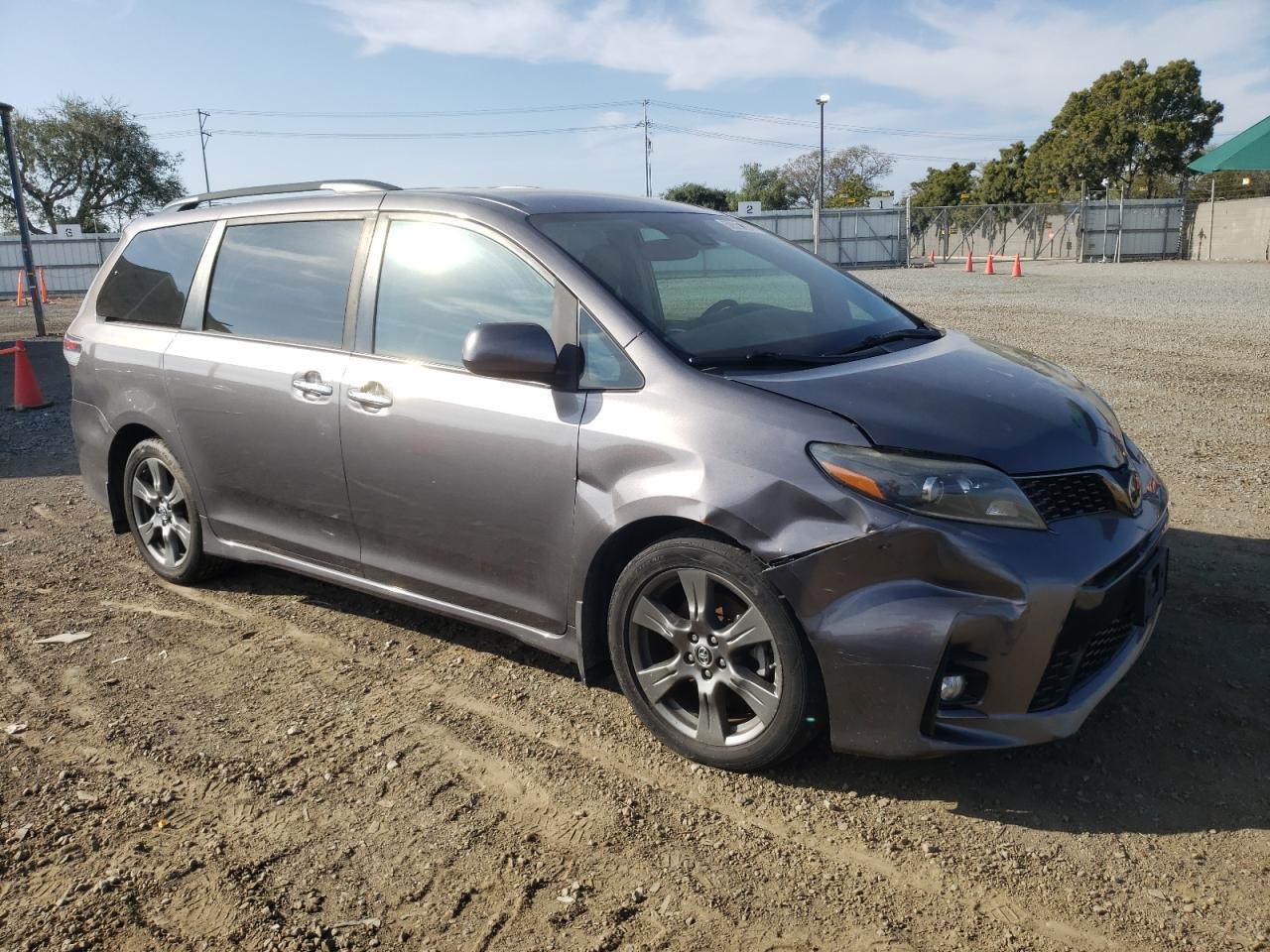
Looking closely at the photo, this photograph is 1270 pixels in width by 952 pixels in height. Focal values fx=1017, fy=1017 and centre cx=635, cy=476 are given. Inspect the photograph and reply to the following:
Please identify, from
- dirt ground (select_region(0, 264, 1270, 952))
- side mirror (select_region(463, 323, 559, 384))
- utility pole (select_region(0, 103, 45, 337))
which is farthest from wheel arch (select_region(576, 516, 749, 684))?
utility pole (select_region(0, 103, 45, 337))

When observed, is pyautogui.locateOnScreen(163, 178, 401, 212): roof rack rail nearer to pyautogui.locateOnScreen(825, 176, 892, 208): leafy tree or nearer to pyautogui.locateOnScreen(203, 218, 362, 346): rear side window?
pyautogui.locateOnScreen(203, 218, 362, 346): rear side window

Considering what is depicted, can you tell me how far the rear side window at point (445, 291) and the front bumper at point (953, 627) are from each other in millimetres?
1388

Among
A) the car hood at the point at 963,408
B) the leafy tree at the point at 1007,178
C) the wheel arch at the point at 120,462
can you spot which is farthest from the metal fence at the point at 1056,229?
the wheel arch at the point at 120,462

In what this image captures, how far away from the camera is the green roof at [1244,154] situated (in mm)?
30828

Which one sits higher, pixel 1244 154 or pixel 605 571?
pixel 1244 154

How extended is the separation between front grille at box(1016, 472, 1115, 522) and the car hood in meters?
0.04

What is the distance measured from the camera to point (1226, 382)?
929cm

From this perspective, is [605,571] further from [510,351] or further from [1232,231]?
[1232,231]

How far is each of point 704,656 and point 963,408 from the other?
1.11m

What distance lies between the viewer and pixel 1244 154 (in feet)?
104

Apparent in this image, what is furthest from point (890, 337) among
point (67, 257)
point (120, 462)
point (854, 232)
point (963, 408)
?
point (854, 232)

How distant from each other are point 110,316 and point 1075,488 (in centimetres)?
462

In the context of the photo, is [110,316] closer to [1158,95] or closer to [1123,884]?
[1123,884]

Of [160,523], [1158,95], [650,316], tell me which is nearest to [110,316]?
[160,523]
